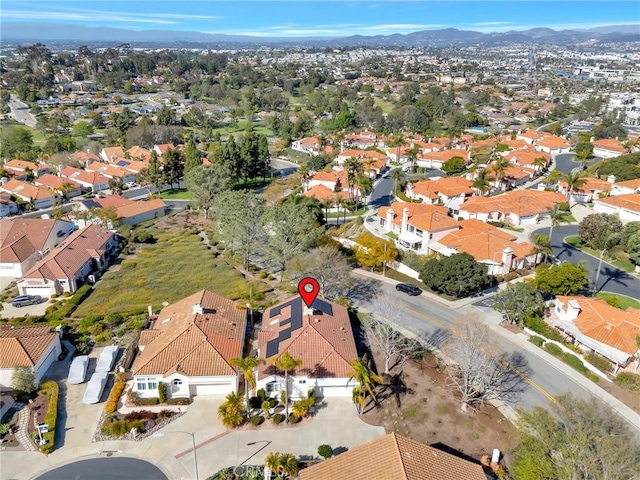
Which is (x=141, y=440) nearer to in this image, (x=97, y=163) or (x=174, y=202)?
(x=174, y=202)

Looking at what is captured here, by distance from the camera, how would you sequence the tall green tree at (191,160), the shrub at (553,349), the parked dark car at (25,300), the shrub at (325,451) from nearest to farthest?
the shrub at (325,451), the shrub at (553,349), the parked dark car at (25,300), the tall green tree at (191,160)

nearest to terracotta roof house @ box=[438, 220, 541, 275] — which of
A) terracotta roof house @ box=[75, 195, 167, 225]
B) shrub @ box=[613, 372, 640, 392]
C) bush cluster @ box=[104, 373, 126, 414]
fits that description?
shrub @ box=[613, 372, 640, 392]

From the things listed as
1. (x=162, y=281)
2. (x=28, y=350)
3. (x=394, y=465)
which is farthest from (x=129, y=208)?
(x=394, y=465)

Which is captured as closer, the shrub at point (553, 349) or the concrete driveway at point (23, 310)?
the shrub at point (553, 349)

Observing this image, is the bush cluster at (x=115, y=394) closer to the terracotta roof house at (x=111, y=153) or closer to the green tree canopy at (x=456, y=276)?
the green tree canopy at (x=456, y=276)

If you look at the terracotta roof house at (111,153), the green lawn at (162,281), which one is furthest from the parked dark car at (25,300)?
the terracotta roof house at (111,153)

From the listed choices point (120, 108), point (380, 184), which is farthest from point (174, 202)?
point (120, 108)

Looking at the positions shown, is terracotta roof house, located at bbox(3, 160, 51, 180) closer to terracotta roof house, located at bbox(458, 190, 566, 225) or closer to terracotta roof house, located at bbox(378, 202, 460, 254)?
terracotta roof house, located at bbox(378, 202, 460, 254)
